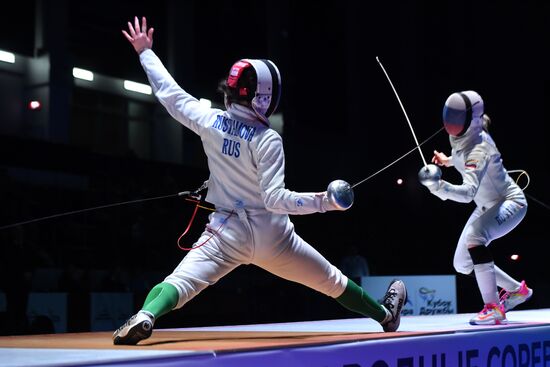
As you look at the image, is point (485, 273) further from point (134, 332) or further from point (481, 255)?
point (134, 332)

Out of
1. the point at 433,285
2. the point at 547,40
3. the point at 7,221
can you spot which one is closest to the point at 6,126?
the point at 7,221

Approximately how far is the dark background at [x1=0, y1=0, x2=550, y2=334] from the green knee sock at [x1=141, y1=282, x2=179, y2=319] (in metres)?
2.65

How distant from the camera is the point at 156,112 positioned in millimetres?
10516

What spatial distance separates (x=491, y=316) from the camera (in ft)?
10.4

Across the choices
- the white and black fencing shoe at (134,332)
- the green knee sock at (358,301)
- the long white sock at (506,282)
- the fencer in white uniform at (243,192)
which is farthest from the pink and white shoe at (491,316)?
the white and black fencing shoe at (134,332)

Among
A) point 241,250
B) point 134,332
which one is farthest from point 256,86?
point 134,332

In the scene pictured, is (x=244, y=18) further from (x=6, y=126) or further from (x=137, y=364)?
(x=137, y=364)

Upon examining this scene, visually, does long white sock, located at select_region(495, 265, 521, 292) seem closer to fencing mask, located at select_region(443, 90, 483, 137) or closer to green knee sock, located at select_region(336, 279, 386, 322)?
fencing mask, located at select_region(443, 90, 483, 137)

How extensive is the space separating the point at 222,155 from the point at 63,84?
6938 millimetres

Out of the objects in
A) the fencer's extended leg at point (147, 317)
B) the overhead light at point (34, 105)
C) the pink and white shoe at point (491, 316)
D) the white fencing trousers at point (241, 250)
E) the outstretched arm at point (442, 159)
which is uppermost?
the overhead light at point (34, 105)

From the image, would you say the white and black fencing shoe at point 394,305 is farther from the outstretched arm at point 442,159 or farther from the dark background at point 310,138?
the dark background at point 310,138

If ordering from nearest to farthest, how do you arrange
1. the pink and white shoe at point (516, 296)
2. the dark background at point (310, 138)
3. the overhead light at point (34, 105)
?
1. the pink and white shoe at point (516, 296)
2. the dark background at point (310, 138)
3. the overhead light at point (34, 105)

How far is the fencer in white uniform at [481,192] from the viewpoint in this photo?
3.29 m

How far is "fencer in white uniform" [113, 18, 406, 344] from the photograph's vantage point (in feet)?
7.55
